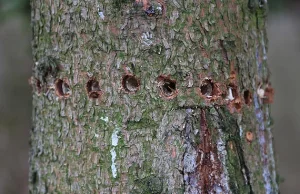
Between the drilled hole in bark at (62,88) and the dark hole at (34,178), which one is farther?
the dark hole at (34,178)

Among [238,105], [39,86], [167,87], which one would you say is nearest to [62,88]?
[39,86]

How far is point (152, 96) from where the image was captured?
1.61 meters

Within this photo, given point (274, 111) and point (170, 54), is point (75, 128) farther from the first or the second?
point (274, 111)

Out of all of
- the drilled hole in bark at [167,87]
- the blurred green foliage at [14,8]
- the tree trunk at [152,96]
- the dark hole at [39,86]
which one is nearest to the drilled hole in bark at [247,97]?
the tree trunk at [152,96]

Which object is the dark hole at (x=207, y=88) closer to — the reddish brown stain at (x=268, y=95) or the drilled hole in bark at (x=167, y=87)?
the drilled hole in bark at (x=167, y=87)

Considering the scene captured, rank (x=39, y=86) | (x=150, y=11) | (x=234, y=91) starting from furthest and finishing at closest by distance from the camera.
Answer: (x=39, y=86)
(x=234, y=91)
(x=150, y=11)

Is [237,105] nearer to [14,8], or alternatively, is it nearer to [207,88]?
A: [207,88]

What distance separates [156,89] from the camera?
161 centimetres

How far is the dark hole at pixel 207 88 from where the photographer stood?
1.65m

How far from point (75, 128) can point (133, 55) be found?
31cm

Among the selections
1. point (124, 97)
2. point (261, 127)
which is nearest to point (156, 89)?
point (124, 97)

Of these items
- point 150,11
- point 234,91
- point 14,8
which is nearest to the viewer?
point 150,11

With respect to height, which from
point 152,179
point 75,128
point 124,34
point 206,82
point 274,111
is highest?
point 274,111

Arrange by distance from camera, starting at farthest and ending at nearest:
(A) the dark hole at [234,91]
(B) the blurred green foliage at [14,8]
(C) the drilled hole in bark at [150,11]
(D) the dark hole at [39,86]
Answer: (B) the blurred green foliage at [14,8] → (D) the dark hole at [39,86] → (A) the dark hole at [234,91] → (C) the drilled hole in bark at [150,11]
